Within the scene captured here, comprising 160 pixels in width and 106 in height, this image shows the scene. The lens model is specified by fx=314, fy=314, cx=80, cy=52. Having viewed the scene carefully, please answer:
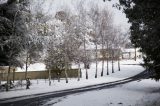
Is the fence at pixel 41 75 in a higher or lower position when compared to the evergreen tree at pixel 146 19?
lower

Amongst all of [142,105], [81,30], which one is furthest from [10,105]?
[81,30]

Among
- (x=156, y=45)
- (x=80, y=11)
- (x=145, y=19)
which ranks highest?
(x=80, y=11)

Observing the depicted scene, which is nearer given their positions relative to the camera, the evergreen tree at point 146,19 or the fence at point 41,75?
the evergreen tree at point 146,19

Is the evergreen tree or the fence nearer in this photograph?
the evergreen tree

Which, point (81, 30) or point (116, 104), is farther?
point (81, 30)

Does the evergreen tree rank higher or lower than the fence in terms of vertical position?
higher

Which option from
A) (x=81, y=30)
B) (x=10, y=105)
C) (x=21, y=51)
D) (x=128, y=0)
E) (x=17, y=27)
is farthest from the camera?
(x=81, y=30)

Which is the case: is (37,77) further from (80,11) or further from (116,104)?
(116,104)

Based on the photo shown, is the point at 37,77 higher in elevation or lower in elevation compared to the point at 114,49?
lower

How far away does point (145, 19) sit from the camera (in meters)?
16.1

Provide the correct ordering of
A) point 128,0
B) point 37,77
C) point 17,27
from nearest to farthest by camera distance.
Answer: point 128,0 < point 17,27 < point 37,77

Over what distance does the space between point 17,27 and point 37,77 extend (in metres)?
36.8

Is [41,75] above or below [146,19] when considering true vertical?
below

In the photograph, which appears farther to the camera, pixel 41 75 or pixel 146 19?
pixel 41 75
